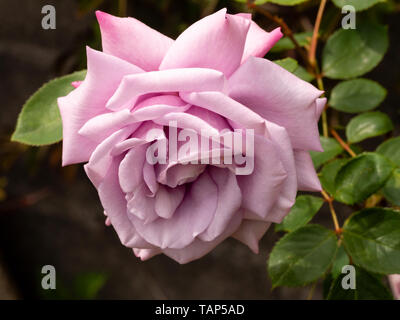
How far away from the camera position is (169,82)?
0.34m

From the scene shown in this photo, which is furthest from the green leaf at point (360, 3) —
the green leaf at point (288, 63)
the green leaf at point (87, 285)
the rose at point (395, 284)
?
the green leaf at point (87, 285)

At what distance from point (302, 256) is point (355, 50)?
1.00 ft

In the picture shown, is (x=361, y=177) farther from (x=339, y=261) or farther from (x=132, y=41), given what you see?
(x=132, y=41)

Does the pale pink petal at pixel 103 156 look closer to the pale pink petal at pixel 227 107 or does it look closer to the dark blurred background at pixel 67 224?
the pale pink petal at pixel 227 107

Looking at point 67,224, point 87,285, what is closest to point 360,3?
point 87,285

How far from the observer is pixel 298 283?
47 centimetres

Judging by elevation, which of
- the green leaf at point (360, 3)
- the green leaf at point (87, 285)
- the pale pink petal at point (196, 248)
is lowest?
the green leaf at point (87, 285)

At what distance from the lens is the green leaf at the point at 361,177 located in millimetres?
460

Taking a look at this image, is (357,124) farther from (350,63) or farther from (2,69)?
(2,69)

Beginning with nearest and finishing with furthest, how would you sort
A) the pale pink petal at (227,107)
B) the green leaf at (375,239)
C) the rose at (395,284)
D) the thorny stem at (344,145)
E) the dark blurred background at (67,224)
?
the pale pink petal at (227,107) → the green leaf at (375,239) → the thorny stem at (344,145) → the rose at (395,284) → the dark blurred background at (67,224)

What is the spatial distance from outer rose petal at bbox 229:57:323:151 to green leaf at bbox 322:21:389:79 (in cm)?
27

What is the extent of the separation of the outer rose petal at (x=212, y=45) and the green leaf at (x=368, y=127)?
308 mm

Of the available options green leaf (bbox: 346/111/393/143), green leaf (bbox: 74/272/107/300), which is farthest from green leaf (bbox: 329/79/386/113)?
green leaf (bbox: 74/272/107/300)
